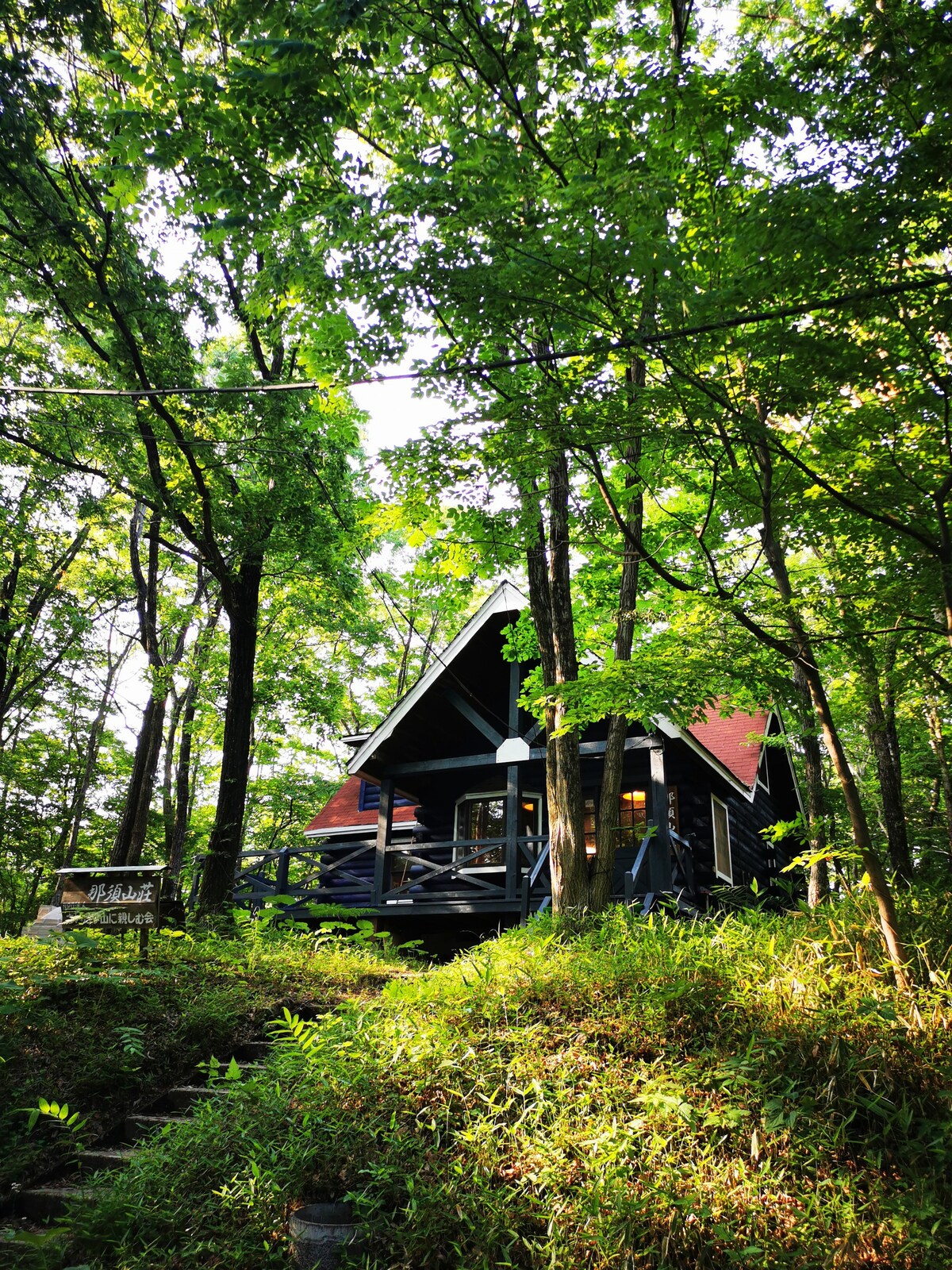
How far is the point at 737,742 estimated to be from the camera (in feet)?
50.3

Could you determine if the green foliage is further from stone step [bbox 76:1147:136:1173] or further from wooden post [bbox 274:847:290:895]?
wooden post [bbox 274:847:290:895]

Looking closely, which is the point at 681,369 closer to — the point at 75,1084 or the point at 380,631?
the point at 75,1084

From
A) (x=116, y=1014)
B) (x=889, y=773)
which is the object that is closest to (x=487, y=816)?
(x=889, y=773)

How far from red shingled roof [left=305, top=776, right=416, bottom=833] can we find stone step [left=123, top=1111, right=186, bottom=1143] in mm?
11135

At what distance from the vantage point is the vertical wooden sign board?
23.8 feet

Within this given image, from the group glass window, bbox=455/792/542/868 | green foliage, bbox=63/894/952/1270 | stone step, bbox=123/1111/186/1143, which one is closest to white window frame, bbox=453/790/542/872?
glass window, bbox=455/792/542/868

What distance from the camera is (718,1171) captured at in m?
3.52

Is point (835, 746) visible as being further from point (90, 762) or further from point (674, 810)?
point (90, 762)

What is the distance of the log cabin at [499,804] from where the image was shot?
11023 millimetres

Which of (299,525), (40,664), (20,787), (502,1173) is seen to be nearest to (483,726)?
(299,525)

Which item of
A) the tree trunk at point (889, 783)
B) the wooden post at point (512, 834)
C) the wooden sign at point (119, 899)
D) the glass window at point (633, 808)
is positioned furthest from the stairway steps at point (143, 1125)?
the glass window at point (633, 808)

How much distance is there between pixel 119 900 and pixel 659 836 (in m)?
6.43

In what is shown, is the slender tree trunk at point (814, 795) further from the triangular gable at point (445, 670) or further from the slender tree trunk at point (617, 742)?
the slender tree trunk at point (617, 742)

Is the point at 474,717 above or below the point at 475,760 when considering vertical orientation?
above
